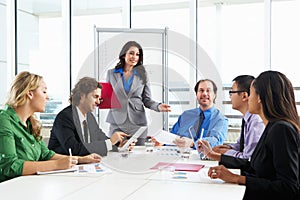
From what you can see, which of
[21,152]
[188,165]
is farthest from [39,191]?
[188,165]

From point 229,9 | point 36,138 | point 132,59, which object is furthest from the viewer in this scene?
point 229,9

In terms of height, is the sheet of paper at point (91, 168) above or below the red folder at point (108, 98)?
below

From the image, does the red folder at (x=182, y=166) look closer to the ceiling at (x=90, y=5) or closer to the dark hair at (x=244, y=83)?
the dark hair at (x=244, y=83)

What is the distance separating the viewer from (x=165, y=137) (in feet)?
9.03

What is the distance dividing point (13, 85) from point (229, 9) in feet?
9.25

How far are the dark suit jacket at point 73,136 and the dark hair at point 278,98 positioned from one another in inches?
45.5

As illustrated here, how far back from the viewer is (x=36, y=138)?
2299 millimetres

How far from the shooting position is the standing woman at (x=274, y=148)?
5.48ft

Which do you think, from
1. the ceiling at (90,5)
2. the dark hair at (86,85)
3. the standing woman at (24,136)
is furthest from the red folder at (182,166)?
the ceiling at (90,5)

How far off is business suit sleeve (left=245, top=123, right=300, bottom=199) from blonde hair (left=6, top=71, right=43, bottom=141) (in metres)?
1.30

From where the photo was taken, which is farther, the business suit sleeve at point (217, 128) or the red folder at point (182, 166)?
the business suit sleeve at point (217, 128)

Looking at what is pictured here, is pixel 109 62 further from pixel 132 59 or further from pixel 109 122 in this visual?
pixel 109 122

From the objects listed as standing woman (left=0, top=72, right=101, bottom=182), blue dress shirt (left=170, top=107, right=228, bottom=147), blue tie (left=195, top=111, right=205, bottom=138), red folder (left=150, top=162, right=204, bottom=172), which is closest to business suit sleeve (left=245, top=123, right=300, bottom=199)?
red folder (left=150, top=162, right=204, bottom=172)

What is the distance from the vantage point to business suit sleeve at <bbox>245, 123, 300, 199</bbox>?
1.67 meters
